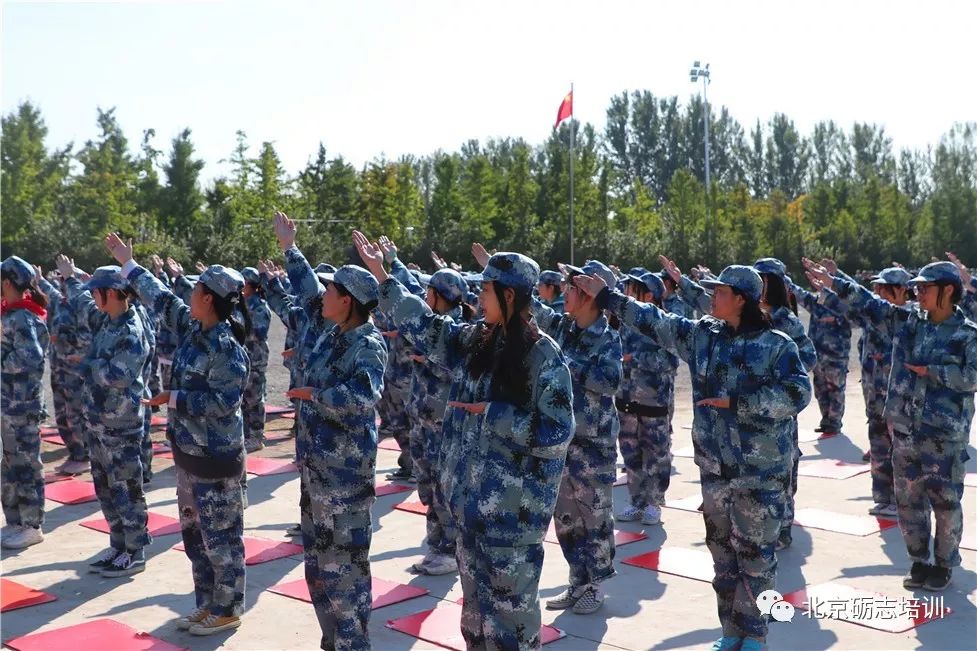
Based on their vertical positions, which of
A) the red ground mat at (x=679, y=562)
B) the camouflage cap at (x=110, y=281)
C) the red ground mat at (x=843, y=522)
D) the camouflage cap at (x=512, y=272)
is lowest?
the red ground mat at (x=843, y=522)

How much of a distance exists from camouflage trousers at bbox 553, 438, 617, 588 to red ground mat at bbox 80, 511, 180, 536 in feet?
12.1

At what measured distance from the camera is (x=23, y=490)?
8.34m

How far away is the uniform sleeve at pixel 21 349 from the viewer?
8.13 meters

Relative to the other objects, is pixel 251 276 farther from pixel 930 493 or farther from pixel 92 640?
pixel 930 493

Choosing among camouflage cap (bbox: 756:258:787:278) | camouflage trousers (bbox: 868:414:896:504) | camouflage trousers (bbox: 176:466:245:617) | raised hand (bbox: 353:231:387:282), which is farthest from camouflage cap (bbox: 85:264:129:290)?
camouflage trousers (bbox: 868:414:896:504)

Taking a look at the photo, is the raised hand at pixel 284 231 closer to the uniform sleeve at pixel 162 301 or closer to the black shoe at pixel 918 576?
the uniform sleeve at pixel 162 301

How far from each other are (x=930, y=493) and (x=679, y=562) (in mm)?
1852

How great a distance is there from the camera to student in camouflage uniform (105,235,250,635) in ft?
20.2

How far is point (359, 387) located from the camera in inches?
204

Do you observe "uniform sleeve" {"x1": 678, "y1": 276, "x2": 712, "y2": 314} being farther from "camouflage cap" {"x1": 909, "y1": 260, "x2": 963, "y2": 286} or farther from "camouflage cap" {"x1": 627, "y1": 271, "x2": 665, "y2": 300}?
"camouflage cap" {"x1": 909, "y1": 260, "x2": 963, "y2": 286}

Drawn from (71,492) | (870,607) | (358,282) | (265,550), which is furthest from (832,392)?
(358,282)

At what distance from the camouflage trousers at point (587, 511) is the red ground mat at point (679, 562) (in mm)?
1018

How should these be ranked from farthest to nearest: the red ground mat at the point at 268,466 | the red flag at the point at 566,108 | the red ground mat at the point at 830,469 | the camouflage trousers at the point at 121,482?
the red flag at the point at 566,108 → the red ground mat at the point at 268,466 → the red ground mat at the point at 830,469 → the camouflage trousers at the point at 121,482

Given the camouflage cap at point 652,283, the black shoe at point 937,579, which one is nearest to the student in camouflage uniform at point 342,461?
the black shoe at point 937,579
